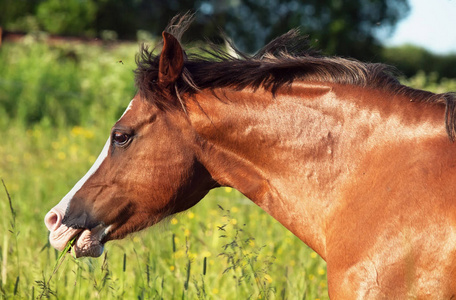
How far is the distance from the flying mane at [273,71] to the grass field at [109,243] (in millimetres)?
414

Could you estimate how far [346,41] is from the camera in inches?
806

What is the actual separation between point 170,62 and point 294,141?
0.71m

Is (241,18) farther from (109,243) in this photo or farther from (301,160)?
(301,160)

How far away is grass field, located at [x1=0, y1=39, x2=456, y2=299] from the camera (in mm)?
3654

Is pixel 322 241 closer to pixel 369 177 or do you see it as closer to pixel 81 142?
pixel 369 177

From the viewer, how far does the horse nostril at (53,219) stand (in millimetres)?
2805

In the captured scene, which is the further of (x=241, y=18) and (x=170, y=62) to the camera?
(x=241, y=18)

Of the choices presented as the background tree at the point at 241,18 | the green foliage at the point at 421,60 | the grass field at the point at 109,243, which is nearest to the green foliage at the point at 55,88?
the grass field at the point at 109,243

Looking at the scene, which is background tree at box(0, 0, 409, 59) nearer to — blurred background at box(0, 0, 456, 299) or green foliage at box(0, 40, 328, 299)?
blurred background at box(0, 0, 456, 299)

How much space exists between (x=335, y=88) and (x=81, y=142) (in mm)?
6111

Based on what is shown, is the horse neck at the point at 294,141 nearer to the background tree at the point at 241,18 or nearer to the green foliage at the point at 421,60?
the background tree at the point at 241,18

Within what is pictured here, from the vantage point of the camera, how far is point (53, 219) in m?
2.84

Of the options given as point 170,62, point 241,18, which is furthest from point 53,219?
point 241,18

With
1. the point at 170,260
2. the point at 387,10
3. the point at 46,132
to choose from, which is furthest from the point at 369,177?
the point at 387,10
